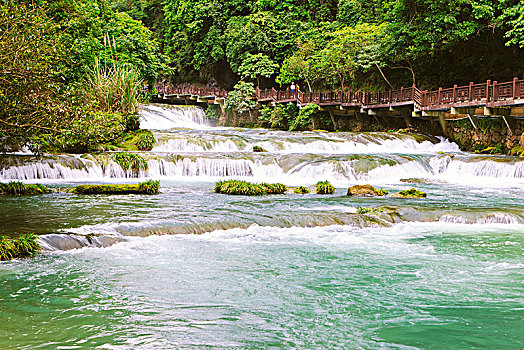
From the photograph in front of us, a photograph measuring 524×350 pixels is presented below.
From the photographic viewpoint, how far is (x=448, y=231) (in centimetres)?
1045

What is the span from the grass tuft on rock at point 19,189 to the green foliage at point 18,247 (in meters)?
6.61

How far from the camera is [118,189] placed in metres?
14.8

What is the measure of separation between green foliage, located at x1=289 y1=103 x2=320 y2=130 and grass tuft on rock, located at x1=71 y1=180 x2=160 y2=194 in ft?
73.5

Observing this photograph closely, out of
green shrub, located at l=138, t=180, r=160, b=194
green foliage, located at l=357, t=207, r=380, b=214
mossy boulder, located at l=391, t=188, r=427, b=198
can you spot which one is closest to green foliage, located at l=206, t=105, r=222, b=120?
green shrub, located at l=138, t=180, r=160, b=194

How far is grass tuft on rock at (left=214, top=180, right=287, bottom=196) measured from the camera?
1516 centimetres

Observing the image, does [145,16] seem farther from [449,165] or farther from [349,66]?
[449,165]

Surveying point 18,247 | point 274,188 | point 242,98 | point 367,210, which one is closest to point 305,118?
point 242,98

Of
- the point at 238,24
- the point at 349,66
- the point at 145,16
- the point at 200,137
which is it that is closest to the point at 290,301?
the point at 200,137

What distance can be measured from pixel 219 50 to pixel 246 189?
33.2 metres

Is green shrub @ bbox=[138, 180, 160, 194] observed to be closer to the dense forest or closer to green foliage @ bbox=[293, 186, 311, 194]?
the dense forest

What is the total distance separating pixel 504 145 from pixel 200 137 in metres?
15.9

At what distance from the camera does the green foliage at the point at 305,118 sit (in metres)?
36.2

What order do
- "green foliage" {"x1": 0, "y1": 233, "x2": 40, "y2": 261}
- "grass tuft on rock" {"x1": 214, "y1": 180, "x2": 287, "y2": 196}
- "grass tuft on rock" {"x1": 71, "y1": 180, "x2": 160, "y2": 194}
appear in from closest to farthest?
"green foliage" {"x1": 0, "y1": 233, "x2": 40, "y2": 261}
"grass tuft on rock" {"x1": 71, "y1": 180, "x2": 160, "y2": 194}
"grass tuft on rock" {"x1": 214, "y1": 180, "x2": 287, "y2": 196}

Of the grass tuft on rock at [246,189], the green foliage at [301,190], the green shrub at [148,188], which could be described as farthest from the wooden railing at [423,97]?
the green shrub at [148,188]
